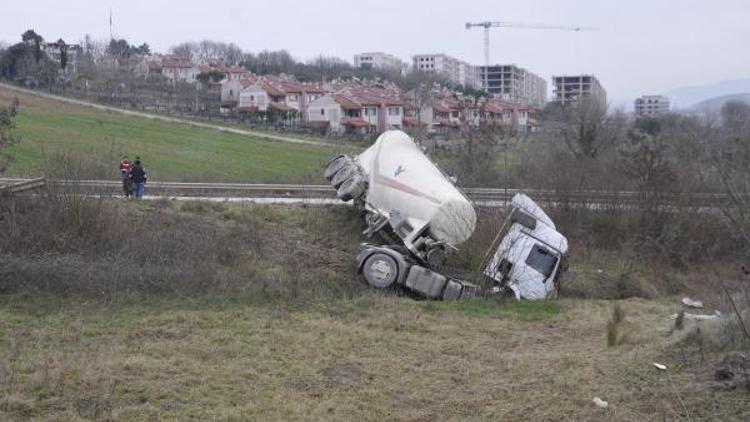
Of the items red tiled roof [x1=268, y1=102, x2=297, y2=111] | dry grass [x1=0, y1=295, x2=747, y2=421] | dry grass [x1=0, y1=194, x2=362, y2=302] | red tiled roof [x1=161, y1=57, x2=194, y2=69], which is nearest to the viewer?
dry grass [x1=0, y1=295, x2=747, y2=421]

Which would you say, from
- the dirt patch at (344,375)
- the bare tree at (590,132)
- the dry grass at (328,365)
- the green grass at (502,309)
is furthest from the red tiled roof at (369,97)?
the dirt patch at (344,375)

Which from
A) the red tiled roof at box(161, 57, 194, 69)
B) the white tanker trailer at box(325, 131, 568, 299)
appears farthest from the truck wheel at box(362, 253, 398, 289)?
the red tiled roof at box(161, 57, 194, 69)

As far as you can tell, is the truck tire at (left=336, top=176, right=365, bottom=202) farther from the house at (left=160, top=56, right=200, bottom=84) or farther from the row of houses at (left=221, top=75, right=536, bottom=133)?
the house at (left=160, top=56, right=200, bottom=84)

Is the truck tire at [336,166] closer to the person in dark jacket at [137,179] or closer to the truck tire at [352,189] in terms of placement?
the truck tire at [352,189]

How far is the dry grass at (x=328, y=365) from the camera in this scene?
7.68 meters

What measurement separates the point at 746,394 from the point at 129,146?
41.4m

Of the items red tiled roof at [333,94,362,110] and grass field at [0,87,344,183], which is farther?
red tiled roof at [333,94,362,110]

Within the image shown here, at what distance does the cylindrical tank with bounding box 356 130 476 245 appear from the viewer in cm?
1666

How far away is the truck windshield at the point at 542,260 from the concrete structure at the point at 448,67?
161301 mm

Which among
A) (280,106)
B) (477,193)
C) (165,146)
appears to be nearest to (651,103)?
(280,106)

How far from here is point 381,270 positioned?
16.2m

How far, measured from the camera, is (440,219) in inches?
654

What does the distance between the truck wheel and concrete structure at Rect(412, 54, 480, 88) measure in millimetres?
161355

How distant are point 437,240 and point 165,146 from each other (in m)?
34.2
